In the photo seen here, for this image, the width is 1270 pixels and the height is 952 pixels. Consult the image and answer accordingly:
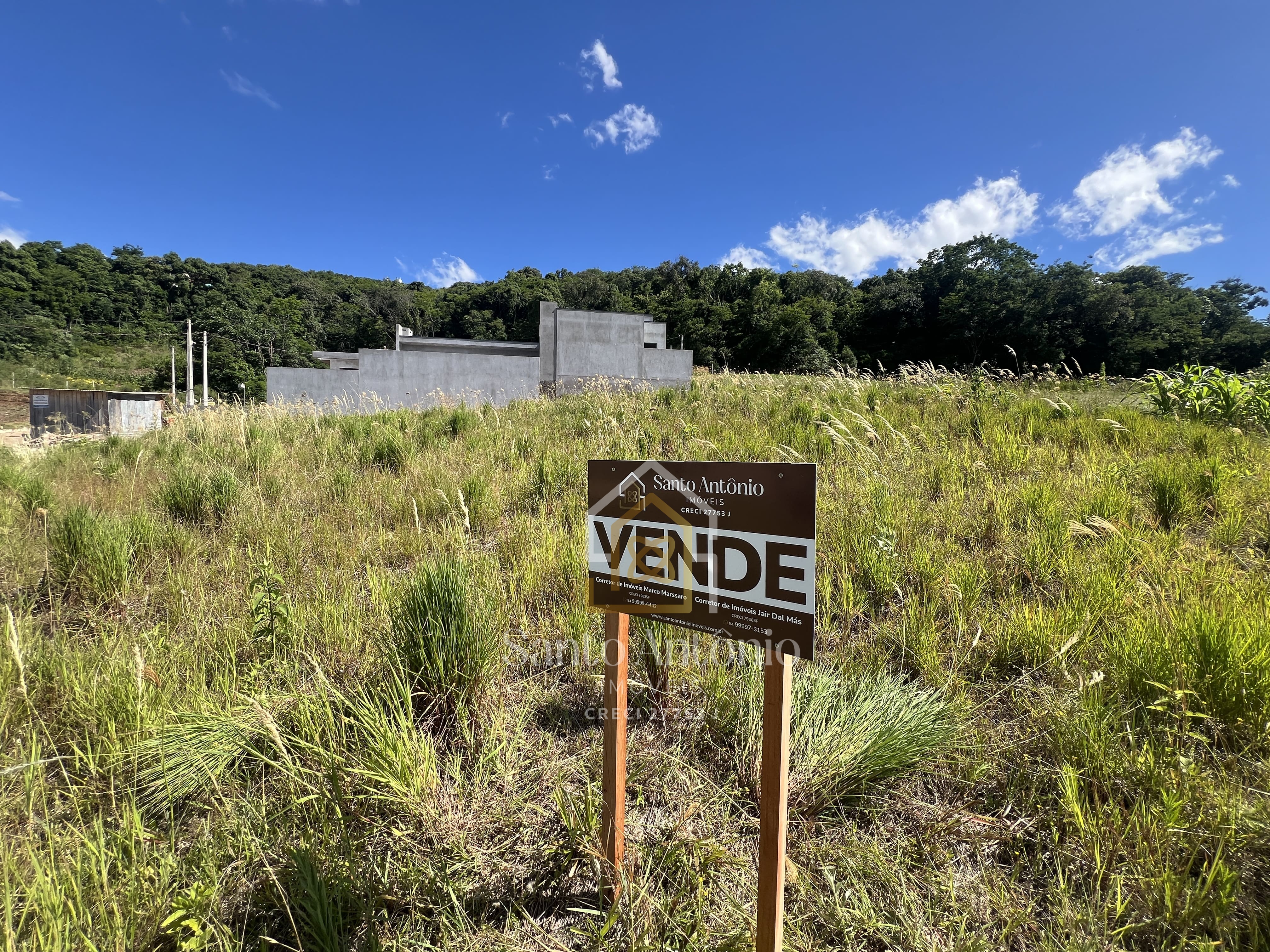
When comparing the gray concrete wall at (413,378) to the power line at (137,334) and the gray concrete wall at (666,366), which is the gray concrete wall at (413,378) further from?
the power line at (137,334)

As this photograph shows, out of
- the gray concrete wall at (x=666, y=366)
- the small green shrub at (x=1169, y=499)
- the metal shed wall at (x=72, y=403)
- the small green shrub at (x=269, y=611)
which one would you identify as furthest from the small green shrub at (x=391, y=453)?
the gray concrete wall at (x=666, y=366)

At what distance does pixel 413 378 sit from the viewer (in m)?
25.1

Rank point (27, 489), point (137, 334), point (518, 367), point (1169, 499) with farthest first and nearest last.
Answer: point (137, 334) → point (518, 367) → point (27, 489) → point (1169, 499)

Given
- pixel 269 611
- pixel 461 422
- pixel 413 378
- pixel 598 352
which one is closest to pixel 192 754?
pixel 269 611

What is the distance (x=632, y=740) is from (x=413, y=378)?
26.8 metres

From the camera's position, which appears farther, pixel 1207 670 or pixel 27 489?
pixel 27 489

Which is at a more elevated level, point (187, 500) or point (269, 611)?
point (187, 500)

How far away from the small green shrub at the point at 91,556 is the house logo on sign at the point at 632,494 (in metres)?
2.68

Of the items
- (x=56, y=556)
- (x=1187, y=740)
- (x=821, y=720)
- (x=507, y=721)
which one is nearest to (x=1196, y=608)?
(x=1187, y=740)

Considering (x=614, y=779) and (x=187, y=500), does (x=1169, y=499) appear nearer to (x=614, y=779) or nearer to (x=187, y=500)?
(x=614, y=779)

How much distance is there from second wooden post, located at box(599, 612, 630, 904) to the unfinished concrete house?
20.3m

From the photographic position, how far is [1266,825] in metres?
1.15

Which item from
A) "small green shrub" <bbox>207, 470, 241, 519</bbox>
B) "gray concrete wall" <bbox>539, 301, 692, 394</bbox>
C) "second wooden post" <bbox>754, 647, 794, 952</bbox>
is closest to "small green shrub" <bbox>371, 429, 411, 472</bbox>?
"small green shrub" <bbox>207, 470, 241, 519</bbox>

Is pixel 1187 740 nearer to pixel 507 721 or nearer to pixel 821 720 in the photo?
pixel 821 720
